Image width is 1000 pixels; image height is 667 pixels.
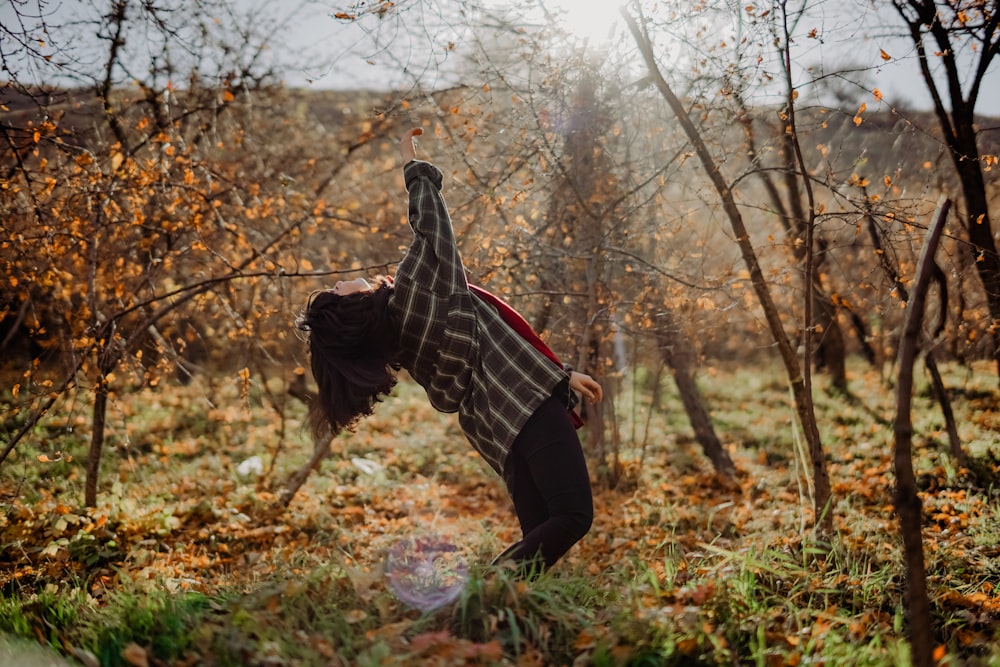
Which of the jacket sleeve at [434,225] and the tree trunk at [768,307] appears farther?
the tree trunk at [768,307]

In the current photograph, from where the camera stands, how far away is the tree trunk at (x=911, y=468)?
1946mm

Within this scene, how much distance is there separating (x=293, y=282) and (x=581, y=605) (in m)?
4.04

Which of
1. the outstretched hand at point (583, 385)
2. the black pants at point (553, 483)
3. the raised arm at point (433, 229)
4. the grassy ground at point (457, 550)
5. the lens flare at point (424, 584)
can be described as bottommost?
the grassy ground at point (457, 550)

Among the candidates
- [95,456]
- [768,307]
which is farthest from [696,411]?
[95,456]

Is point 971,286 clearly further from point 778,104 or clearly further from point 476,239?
point 476,239

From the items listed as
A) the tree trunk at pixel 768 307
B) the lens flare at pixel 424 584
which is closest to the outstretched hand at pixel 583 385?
the lens flare at pixel 424 584

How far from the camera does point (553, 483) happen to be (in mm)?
2475

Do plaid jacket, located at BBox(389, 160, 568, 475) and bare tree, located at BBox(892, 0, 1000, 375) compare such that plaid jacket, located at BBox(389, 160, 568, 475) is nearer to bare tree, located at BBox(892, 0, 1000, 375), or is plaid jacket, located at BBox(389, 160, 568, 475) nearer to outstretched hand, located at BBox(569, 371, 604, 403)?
outstretched hand, located at BBox(569, 371, 604, 403)

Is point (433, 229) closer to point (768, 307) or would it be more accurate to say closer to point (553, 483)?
point (553, 483)

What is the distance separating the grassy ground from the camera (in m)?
2.23

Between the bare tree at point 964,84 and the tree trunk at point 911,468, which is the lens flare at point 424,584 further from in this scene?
the bare tree at point 964,84

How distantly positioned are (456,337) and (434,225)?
429 mm

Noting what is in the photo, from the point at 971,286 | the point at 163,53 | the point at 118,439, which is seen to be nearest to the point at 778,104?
the point at 971,286

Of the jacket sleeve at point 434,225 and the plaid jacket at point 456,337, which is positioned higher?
the jacket sleeve at point 434,225
